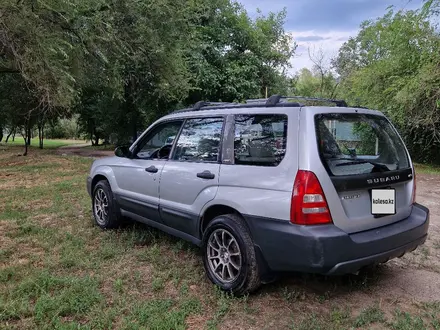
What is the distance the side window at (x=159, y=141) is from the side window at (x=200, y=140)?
206 millimetres

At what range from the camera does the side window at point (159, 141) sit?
4.20m

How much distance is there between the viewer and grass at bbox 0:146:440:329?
2748 mm

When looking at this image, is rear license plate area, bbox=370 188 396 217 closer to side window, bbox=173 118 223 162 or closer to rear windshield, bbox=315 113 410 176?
rear windshield, bbox=315 113 410 176

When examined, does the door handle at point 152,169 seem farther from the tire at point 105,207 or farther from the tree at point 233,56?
the tree at point 233,56

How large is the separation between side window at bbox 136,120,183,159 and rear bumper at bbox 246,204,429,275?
64.9 inches

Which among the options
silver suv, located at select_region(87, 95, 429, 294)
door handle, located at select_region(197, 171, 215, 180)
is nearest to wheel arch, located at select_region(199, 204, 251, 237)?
silver suv, located at select_region(87, 95, 429, 294)

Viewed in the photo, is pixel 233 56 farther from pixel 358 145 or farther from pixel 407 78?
pixel 358 145

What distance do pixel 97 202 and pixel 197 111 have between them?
233 cm

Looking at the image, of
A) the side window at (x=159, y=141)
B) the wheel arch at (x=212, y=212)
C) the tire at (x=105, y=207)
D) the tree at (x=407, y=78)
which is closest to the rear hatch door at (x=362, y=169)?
the wheel arch at (x=212, y=212)

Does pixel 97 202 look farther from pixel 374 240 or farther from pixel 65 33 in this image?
pixel 65 33

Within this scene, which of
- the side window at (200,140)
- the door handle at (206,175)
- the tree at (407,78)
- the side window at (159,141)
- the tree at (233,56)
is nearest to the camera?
the door handle at (206,175)

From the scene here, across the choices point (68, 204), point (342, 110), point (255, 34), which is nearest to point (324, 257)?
point (342, 110)

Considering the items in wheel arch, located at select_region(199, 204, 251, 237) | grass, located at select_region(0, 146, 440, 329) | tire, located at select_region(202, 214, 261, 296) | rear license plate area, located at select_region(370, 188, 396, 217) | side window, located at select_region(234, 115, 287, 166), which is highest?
side window, located at select_region(234, 115, 287, 166)

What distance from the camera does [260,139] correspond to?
310 centimetres
